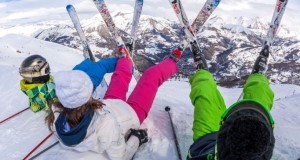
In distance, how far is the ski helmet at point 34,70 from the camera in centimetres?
549

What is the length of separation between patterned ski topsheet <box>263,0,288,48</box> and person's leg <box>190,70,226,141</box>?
3.00m

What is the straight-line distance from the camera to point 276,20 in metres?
7.20

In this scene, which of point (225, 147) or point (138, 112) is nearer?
point (225, 147)

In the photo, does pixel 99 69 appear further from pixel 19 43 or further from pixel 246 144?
pixel 19 43

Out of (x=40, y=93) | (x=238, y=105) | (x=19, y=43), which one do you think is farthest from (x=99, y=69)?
(x=19, y=43)

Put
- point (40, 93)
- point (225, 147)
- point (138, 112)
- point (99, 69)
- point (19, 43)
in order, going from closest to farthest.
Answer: point (225, 147)
point (138, 112)
point (40, 93)
point (99, 69)
point (19, 43)

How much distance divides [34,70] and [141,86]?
6.49ft

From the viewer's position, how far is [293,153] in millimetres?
4477

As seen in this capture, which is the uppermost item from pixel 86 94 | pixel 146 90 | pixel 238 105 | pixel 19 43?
pixel 238 105

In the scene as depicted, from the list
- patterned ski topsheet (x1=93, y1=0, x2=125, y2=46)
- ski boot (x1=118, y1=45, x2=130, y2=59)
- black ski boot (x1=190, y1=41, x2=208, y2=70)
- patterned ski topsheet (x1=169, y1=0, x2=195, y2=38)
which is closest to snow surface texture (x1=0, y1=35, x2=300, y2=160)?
black ski boot (x1=190, y1=41, x2=208, y2=70)

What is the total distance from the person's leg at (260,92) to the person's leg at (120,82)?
199 cm

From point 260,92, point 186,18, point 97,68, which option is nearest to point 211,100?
point 260,92

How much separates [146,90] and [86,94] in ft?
5.50

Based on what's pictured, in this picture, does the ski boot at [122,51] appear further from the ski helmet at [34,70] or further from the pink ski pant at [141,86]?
the ski helmet at [34,70]
